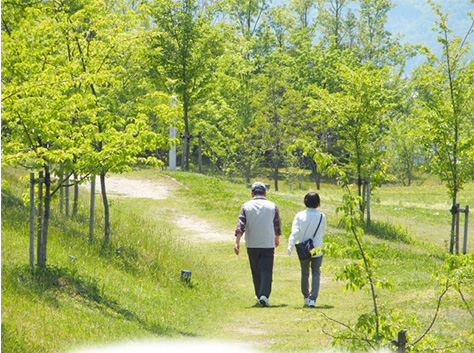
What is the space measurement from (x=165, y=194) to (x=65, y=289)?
1733 centimetres

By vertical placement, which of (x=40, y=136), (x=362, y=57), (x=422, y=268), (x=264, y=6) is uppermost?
(x=264, y=6)

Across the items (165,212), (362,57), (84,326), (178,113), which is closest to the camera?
(84,326)

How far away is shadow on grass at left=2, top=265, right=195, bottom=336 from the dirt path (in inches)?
394

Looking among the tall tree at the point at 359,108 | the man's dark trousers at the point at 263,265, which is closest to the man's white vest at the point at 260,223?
the man's dark trousers at the point at 263,265

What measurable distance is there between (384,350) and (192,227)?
15.9 metres

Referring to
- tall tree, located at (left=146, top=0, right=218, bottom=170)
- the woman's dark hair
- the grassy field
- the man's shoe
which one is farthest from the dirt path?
the woman's dark hair

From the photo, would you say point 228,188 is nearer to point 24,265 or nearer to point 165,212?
point 165,212

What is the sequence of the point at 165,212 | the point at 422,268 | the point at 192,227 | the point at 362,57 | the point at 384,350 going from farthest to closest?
the point at 362,57 < the point at 165,212 < the point at 192,227 < the point at 422,268 < the point at 384,350

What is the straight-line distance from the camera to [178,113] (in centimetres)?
1091

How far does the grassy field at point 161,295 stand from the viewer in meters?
7.57

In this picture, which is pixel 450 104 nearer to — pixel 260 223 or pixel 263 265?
pixel 260 223

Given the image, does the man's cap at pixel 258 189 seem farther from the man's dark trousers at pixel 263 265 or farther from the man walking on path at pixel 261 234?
the man's dark trousers at pixel 263 265

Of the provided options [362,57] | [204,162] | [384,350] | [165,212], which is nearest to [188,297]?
[384,350]

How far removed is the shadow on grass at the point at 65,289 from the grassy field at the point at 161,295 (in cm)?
2
